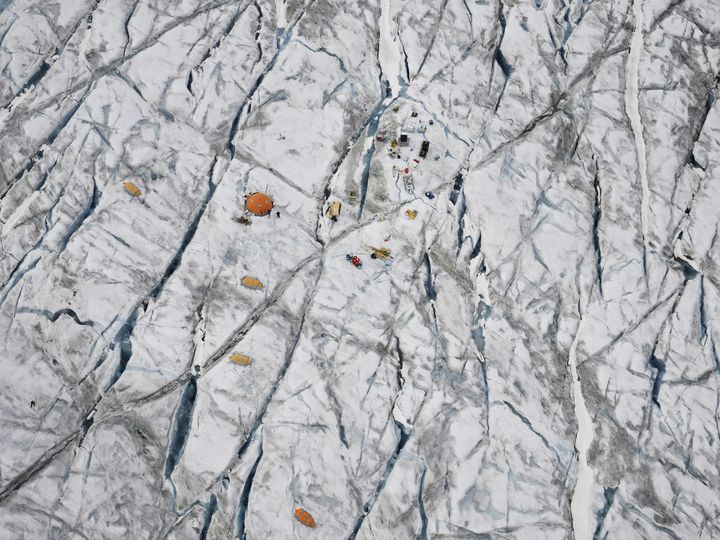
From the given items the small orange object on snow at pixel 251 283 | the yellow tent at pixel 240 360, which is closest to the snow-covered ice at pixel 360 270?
the small orange object on snow at pixel 251 283

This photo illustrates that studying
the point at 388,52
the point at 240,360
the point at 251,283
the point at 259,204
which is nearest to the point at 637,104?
the point at 388,52

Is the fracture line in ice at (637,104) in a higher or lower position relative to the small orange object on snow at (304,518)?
higher

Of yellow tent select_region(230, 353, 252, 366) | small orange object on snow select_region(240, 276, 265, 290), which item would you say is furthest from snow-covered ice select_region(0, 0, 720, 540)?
yellow tent select_region(230, 353, 252, 366)

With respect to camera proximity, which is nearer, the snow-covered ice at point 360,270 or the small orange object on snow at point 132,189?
the snow-covered ice at point 360,270

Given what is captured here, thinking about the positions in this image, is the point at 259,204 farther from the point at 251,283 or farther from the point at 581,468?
the point at 581,468

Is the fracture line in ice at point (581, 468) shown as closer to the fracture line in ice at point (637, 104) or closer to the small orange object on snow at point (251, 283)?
the fracture line in ice at point (637, 104)

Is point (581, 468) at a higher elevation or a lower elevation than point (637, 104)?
lower
